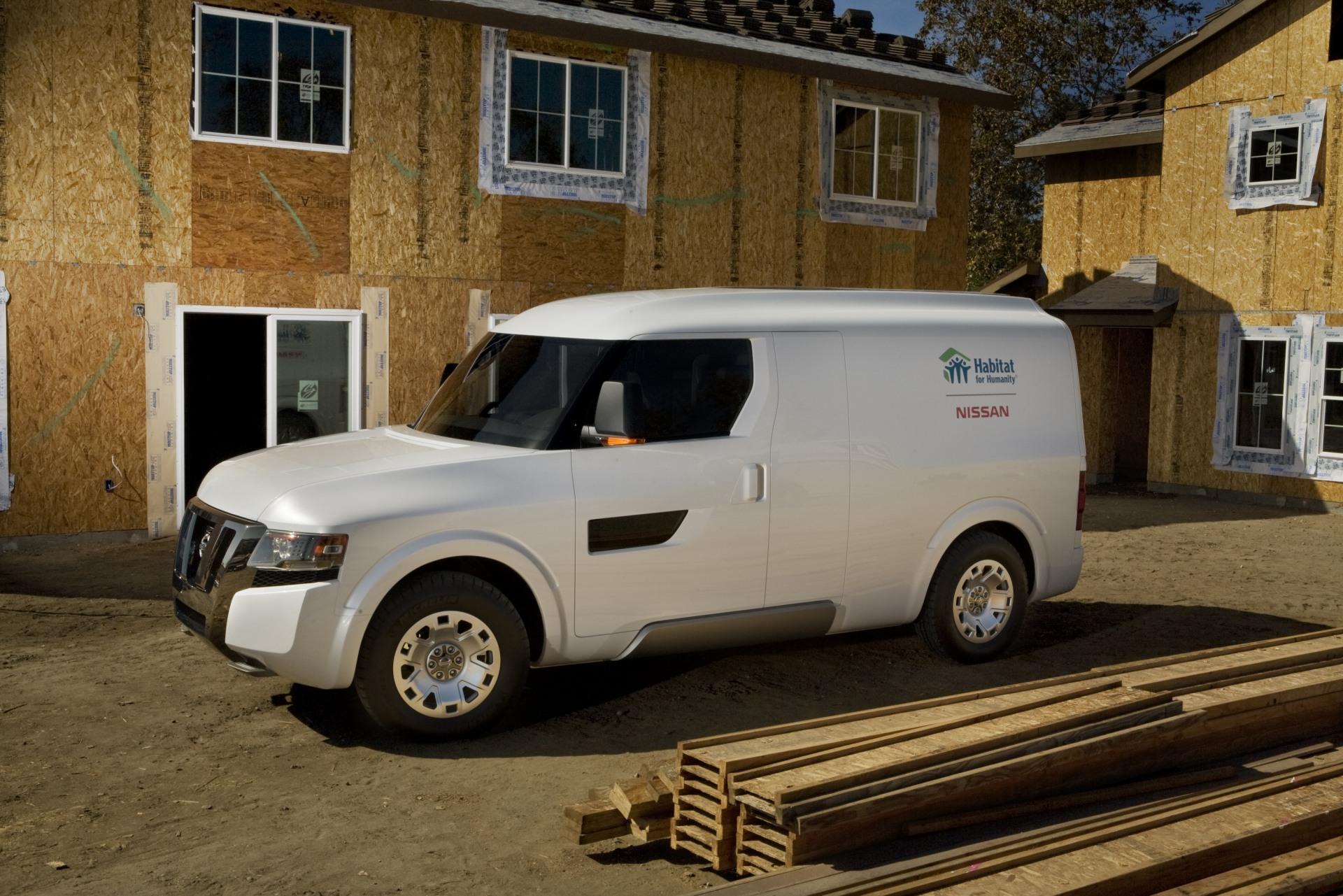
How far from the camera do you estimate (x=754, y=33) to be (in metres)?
17.3

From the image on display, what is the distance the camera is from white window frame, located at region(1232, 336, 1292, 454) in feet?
62.5

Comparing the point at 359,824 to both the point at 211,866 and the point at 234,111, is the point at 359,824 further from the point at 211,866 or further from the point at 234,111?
the point at 234,111

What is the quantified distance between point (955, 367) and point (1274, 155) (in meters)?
12.8

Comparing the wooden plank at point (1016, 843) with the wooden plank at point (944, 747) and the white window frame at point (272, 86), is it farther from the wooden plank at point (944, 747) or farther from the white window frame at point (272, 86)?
the white window frame at point (272, 86)

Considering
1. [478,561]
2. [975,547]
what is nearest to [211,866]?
[478,561]

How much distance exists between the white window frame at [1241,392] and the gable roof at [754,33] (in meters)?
4.88

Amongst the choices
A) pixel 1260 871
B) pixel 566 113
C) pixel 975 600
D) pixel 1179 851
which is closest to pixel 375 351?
pixel 566 113

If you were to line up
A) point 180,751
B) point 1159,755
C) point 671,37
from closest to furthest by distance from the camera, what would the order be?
point 1159,755, point 180,751, point 671,37

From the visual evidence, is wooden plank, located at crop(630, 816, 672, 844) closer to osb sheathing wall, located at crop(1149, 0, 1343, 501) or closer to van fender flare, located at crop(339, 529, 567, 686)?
van fender flare, located at crop(339, 529, 567, 686)

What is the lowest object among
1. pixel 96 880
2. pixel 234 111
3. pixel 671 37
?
pixel 96 880

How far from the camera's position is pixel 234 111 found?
13.9 m

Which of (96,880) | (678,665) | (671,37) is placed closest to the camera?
(96,880)

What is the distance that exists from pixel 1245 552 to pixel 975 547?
6.94 metres

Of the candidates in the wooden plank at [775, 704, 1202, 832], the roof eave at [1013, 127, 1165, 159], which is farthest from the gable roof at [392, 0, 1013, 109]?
the wooden plank at [775, 704, 1202, 832]
